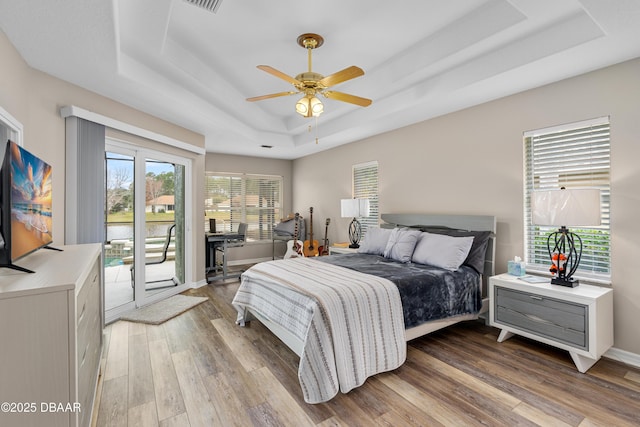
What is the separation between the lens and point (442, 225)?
148 inches

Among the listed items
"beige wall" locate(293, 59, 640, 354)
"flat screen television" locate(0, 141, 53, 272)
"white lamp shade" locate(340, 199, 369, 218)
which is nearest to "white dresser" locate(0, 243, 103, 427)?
"flat screen television" locate(0, 141, 53, 272)

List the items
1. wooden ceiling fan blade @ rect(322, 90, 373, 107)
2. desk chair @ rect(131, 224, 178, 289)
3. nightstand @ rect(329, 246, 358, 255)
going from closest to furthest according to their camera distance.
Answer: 1. wooden ceiling fan blade @ rect(322, 90, 373, 107)
2. desk chair @ rect(131, 224, 178, 289)
3. nightstand @ rect(329, 246, 358, 255)

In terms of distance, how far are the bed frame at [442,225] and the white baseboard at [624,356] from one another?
97 centimetres

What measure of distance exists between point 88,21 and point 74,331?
1929 mm

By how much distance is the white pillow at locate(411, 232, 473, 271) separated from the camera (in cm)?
307

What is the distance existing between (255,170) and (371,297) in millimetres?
5107

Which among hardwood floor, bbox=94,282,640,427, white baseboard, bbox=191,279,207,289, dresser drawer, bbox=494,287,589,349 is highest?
dresser drawer, bbox=494,287,589,349

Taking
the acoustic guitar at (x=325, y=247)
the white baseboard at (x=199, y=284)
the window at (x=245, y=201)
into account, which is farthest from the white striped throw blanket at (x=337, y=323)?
the window at (x=245, y=201)

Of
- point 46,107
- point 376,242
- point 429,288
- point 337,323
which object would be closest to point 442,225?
point 376,242

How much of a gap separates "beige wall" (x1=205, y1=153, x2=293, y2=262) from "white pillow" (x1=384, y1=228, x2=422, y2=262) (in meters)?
3.89

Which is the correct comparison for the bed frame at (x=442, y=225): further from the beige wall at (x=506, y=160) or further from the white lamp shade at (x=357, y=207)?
the white lamp shade at (x=357, y=207)

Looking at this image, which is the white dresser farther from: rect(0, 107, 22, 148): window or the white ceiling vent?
the white ceiling vent

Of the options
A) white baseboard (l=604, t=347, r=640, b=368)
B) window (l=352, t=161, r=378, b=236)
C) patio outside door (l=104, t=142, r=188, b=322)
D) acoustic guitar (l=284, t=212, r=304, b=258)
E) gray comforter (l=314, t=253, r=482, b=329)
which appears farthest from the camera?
acoustic guitar (l=284, t=212, r=304, b=258)

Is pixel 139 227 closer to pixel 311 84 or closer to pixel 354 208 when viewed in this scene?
pixel 311 84
